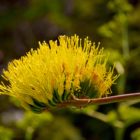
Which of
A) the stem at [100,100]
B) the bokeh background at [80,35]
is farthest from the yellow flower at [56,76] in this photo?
the bokeh background at [80,35]

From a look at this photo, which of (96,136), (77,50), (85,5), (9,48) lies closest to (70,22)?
(85,5)

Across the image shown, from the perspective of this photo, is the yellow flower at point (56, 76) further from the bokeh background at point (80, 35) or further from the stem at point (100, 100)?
the bokeh background at point (80, 35)

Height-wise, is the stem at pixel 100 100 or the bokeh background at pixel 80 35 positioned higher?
the bokeh background at pixel 80 35

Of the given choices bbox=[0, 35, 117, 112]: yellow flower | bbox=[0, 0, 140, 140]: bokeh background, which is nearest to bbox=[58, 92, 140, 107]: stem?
bbox=[0, 35, 117, 112]: yellow flower

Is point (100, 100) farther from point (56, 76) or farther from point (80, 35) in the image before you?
point (80, 35)

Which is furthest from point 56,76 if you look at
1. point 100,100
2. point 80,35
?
point 80,35
